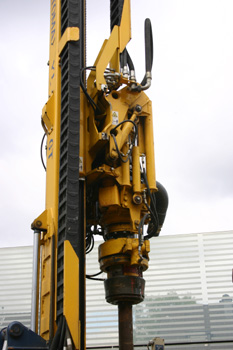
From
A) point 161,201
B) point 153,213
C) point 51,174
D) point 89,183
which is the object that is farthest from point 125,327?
point 51,174

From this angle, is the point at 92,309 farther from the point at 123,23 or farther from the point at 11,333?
the point at 123,23

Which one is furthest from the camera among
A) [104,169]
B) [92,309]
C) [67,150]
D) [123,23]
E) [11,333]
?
[92,309]

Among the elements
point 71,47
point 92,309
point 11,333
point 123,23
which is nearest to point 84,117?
point 71,47

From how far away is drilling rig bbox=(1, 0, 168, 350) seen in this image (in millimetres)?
5816

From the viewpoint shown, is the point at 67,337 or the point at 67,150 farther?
the point at 67,150

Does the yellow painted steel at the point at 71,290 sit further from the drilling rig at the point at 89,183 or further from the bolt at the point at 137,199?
the bolt at the point at 137,199

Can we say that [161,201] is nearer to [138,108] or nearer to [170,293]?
[138,108]

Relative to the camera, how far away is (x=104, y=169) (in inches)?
271

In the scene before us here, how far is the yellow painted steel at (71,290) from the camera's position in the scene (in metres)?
5.49

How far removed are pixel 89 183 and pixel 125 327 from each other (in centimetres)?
202

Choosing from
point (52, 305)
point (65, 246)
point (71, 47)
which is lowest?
point (52, 305)

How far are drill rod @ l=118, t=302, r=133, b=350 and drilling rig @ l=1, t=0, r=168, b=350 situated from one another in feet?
0.04

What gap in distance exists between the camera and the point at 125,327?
22.0 ft

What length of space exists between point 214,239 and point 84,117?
4.25 m
